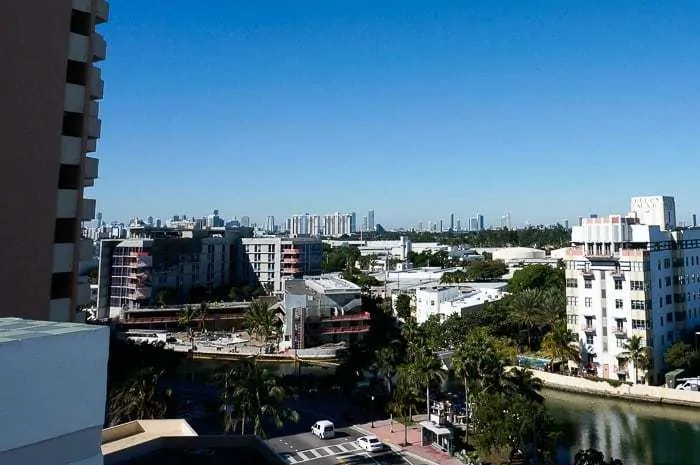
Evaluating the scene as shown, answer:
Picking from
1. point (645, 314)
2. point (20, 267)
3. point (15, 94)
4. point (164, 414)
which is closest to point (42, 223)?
point (20, 267)

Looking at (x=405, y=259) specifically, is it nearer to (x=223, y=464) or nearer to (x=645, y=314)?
(x=645, y=314)

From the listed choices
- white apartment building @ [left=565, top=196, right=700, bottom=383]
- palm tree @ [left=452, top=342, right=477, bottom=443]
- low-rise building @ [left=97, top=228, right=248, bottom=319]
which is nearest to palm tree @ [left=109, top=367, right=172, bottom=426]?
palm tree @ [left=452, top=342, right=477, bottom=443]

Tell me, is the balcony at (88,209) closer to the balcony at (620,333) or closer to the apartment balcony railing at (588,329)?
the balcony at (620,333)

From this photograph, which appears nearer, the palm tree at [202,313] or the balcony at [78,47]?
the balcony at [78,47]

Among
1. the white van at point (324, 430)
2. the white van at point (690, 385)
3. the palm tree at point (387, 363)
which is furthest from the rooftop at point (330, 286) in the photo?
the white van at point (690, 385)

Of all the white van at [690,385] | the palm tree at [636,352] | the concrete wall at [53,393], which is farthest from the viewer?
the palm tree at [636,352]

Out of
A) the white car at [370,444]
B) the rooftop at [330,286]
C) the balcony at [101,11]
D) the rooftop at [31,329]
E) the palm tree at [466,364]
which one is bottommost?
the white car at [370,444]
